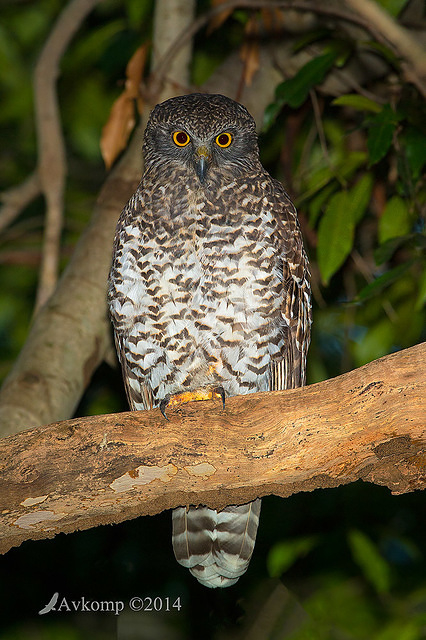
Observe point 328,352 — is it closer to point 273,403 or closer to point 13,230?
point 13,230

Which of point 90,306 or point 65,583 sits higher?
point 90,306

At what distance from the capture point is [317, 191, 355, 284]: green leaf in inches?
159

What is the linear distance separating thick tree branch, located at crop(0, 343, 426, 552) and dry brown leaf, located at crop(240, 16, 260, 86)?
2.81 metres

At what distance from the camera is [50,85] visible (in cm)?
489

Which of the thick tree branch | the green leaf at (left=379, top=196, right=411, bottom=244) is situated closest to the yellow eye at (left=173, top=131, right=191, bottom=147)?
the green leaf at (left=379, top=196, right=411, bottom=244)

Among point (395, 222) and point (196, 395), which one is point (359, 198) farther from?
point (196, 395)

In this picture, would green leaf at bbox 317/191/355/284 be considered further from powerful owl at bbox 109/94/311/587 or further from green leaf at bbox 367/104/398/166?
green leaf at bbox 367/104/398/166

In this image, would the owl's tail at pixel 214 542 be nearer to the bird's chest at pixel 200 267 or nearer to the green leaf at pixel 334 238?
the bird's chest at pixel 200 267

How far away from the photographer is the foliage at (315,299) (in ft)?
14.5

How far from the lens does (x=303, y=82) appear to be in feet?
13.1

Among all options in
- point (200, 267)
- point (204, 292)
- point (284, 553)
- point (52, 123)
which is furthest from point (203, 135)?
point (284, 553)

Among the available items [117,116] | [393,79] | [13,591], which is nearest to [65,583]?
[13,591]

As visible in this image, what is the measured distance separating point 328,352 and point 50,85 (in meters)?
3.13

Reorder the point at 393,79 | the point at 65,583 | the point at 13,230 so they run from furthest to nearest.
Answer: the point at 13,230 < the point at 65,583 < the point at 393,79
